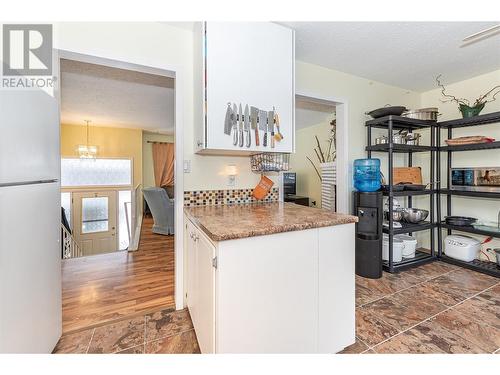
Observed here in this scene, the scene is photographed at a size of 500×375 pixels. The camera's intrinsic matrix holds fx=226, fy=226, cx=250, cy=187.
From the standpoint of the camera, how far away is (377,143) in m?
2.82

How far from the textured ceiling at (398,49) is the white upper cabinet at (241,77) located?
0.31 m

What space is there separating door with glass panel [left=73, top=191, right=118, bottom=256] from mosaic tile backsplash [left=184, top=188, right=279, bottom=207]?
15.3 feet

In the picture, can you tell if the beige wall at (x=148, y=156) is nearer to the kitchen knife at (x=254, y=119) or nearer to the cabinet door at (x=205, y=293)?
the kitchen knife at (x=254, y=119)

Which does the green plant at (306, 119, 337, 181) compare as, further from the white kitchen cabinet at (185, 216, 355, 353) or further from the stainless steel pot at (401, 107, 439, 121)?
the white kitchen cabinet at (185, 216, 355, 353)

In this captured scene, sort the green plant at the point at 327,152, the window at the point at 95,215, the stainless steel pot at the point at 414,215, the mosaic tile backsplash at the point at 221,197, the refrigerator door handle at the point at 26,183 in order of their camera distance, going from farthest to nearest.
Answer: the window at the point at 95,215 → the green plant at the point at 327,152 → the stainless steel pot at the point at 414,215 → the mosaic tile backsplash at the point at 221,197 → the refrigerator door handle at the point at 26,183

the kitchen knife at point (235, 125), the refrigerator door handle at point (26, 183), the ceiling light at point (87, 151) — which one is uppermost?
the ceiling light at point (87, 151)

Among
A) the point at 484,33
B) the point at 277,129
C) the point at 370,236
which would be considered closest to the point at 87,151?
the point at 277,129

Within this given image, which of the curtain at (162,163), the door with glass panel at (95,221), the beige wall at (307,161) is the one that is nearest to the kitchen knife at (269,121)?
the beige wall at (307,161)

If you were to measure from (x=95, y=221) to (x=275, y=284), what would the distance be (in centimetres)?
584

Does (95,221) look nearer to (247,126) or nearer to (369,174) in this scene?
(247,126)

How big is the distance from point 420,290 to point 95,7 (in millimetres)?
3512

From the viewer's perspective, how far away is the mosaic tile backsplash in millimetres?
2004

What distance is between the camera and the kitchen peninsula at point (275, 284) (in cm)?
109
